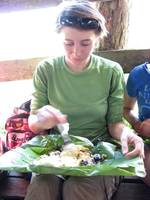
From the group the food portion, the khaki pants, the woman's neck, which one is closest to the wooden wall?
the woman's neck

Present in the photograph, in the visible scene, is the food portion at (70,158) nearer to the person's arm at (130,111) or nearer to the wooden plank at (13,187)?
the wooden plank at (13,187)

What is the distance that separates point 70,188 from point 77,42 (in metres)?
0.66

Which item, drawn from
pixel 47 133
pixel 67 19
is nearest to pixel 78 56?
pixel 67 19

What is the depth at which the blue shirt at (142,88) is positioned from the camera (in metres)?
1.85

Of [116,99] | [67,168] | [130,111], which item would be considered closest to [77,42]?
[116,99]

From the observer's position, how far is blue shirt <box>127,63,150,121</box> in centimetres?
185

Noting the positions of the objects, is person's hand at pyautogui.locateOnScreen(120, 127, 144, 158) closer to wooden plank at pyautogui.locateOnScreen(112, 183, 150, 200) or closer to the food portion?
the food portion

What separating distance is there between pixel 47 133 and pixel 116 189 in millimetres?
459

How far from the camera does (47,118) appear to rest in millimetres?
1635

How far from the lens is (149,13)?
3.19 m

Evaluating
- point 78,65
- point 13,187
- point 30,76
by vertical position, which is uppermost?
point 78,65

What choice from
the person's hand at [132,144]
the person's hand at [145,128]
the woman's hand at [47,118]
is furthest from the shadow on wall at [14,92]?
the person's hand at [132,144]

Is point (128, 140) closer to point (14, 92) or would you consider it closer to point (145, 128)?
point (145, 128)

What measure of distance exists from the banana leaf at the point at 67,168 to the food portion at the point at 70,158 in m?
0.03
